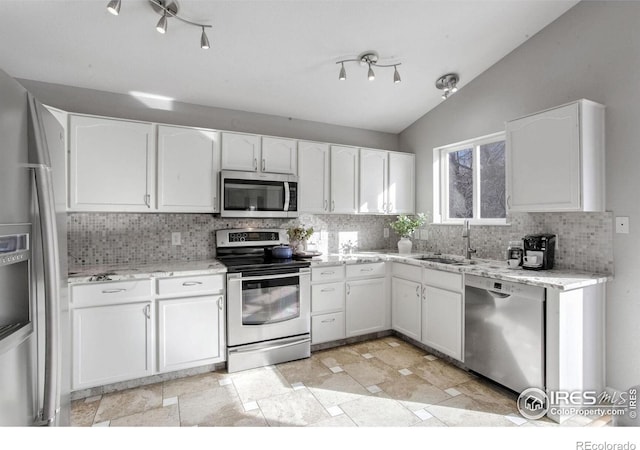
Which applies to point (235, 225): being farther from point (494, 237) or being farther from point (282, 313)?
point (494, 237)

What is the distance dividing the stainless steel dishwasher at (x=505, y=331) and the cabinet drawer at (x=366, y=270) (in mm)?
992

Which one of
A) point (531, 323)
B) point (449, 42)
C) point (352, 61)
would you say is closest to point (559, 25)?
point (449, 42)

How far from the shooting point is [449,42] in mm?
2750

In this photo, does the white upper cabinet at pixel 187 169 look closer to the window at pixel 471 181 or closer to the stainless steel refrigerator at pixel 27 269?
the stainless steel refrigerator at pixel 27 269

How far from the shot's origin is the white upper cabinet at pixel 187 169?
2.84 meters

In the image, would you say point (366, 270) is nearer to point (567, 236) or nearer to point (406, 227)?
point (406, 227)

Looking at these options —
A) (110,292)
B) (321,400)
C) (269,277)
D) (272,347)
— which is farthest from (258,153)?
(321,400)

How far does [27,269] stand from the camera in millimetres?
1034

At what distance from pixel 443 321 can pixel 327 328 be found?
1.09 metres

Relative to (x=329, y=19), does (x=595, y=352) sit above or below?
below

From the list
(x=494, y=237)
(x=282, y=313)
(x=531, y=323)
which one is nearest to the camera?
(x=531, y=323)

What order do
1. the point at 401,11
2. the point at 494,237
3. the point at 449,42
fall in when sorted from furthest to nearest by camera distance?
1. the point at 494,237
2. the point at 449,42
3. the point at 401,11

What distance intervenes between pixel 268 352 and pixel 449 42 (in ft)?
10.2

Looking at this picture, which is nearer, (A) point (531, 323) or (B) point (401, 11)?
(A) point (531, 323)
